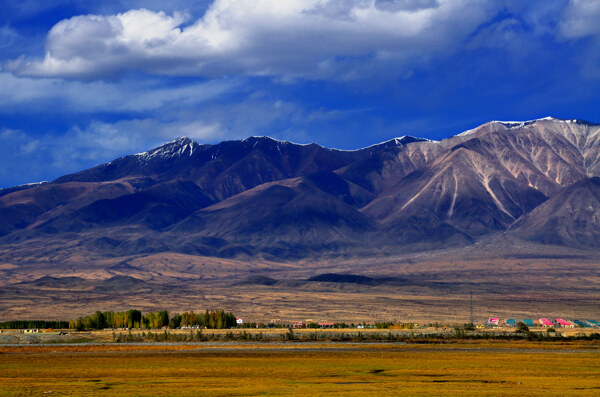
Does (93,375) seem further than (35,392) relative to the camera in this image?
Yes

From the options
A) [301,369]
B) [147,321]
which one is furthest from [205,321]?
[301,369]

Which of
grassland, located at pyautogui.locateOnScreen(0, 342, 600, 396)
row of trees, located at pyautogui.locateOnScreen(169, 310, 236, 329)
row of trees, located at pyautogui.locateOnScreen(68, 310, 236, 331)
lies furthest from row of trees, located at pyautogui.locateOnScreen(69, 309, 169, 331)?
grassland, located at pyautogui.locateOnScreen(0, 342, 600, 396)

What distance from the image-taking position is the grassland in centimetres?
3844

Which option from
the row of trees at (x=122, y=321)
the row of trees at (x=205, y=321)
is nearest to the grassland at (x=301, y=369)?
the row of trees at (x=122, y=321)

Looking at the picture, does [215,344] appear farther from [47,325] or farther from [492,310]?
[492,310]

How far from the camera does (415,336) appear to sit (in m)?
82.7

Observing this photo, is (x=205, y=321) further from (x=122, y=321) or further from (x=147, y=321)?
(x=122, y=321)

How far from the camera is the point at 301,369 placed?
4909 centimetres

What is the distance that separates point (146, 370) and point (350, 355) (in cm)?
1699

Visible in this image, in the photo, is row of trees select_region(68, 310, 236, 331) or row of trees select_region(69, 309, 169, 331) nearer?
row of trees select_region(69, 309, 169, 331)

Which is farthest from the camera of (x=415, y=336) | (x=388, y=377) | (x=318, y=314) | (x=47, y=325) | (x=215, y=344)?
(x=318, y=314)

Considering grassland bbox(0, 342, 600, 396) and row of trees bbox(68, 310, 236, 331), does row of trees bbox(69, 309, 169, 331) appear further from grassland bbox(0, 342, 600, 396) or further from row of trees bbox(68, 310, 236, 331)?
grassland bbox(0, 342, 600, 396)

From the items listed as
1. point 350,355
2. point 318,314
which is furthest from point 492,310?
point 350,355

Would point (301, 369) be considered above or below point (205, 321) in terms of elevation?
below
